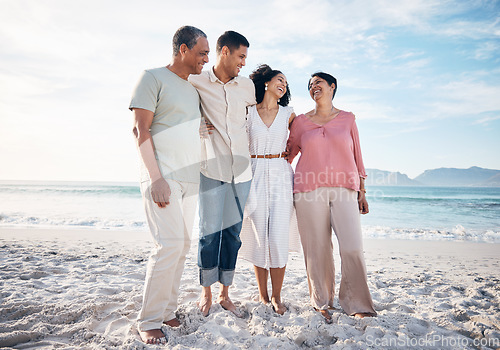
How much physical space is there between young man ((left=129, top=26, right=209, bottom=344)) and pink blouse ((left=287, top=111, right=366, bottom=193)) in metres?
0.98

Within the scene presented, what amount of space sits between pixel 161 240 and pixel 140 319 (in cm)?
57

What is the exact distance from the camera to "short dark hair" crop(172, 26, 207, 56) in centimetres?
212

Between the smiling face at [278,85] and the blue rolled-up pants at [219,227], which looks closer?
the blue rolled-up pants at [219,227]

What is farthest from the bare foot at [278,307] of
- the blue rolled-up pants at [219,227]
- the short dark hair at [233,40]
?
the short dark hair at [233,40]

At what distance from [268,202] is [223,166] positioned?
502 millimetres

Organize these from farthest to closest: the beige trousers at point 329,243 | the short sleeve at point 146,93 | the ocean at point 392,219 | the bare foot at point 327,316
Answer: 1. the ocean at point 392,219
2. the beige trousers at point 329,243
3. the bare foot at point 327,316
4. the short sleeve at point 146,93

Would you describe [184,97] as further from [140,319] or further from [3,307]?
[3,307]

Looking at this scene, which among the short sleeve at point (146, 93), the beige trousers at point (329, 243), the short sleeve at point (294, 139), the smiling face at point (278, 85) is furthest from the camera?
the short sleeve at point (294, 139)

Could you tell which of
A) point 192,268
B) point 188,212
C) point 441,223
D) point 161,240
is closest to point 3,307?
point 161,240

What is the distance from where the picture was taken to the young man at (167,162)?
194 centimetres

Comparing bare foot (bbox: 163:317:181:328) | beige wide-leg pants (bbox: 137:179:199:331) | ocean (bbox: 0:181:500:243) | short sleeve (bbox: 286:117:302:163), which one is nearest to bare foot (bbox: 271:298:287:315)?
bare foot (bbox: 163:317:181:328)

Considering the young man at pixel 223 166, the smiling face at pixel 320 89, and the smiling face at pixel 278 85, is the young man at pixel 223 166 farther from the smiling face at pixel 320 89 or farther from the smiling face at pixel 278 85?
the smiling face at pixel 320 89

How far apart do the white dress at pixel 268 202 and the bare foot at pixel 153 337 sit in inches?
36.1

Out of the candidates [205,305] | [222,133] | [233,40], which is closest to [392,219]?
[205,305]
